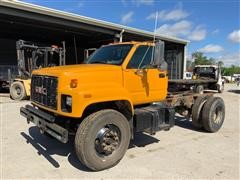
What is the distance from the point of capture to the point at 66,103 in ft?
13.4

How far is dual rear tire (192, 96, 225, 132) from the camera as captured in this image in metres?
6.76

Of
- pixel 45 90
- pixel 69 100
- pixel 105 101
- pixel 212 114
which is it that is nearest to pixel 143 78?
pixel 105 101

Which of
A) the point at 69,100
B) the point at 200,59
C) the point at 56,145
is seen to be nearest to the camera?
the point at 69,100

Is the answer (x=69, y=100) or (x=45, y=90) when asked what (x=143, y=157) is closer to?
(x=69, y=100)

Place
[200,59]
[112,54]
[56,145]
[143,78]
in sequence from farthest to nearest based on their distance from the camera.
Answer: [200,59], [56,145], [112,54], [143,78]

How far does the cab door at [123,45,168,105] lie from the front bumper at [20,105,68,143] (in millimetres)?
1507

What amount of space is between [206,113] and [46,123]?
14.2ft

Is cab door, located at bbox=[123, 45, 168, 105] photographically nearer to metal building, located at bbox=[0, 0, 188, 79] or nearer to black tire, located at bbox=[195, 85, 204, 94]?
black tire, located at bbox=[195, 85, 204, 94]

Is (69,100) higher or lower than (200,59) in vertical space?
lower

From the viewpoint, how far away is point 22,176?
4.03 m

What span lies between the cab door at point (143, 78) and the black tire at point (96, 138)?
740mm

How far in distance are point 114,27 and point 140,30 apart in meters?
2.91

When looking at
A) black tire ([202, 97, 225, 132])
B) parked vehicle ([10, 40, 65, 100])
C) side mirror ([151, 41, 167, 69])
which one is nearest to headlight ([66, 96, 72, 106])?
side mirror ([151, 41, 167, 69])

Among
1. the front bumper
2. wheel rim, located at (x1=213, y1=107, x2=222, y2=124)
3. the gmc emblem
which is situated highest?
the gmc emblem
